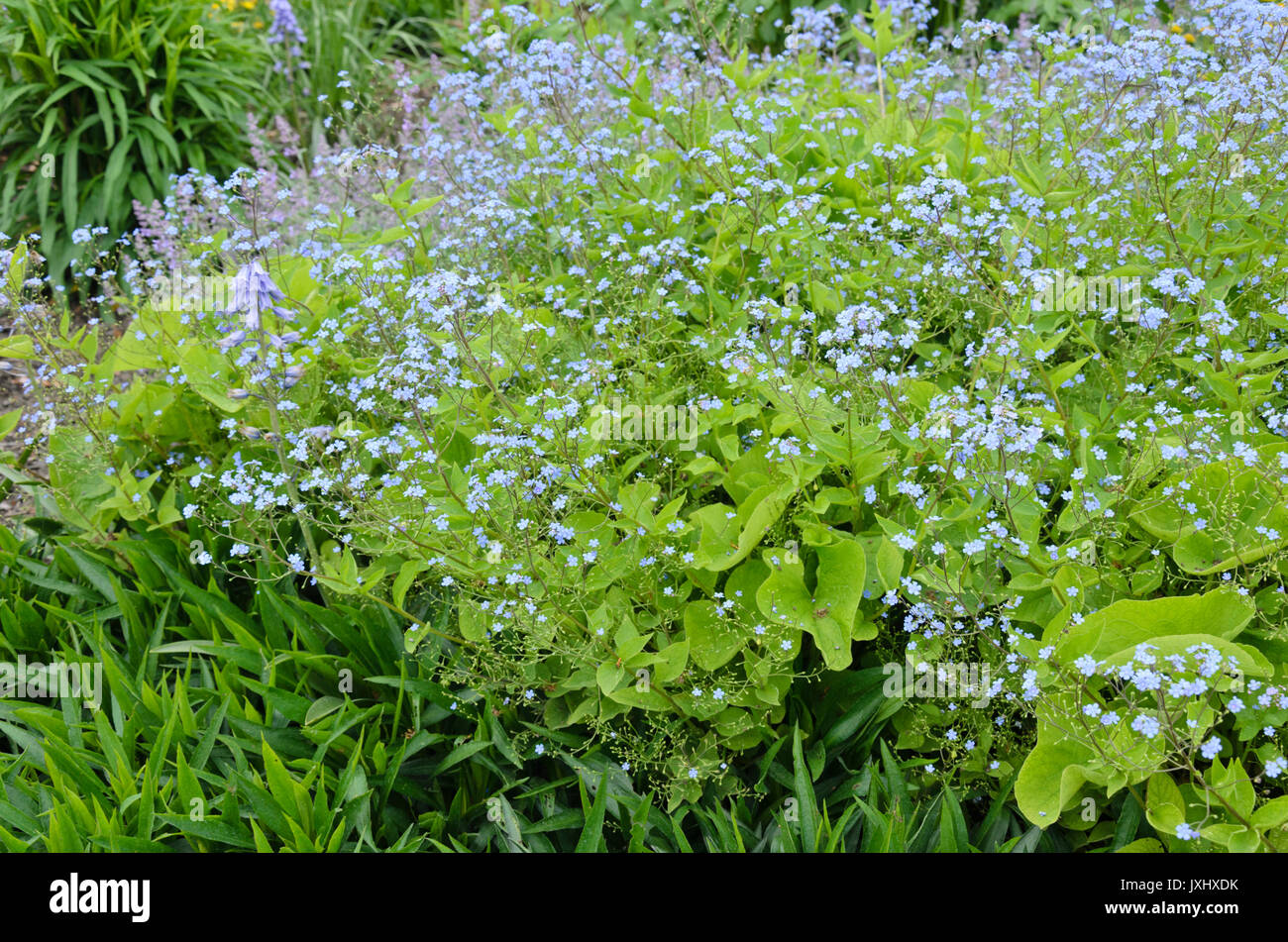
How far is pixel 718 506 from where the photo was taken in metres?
3.03

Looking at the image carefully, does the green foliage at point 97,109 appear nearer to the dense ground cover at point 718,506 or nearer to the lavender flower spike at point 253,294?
the dense ground cover at point 718,506

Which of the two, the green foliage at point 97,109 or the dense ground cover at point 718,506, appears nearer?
the dense ground cover at point 718,506

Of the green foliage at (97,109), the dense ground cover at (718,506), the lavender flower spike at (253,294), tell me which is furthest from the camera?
the green foliage at (97,109)

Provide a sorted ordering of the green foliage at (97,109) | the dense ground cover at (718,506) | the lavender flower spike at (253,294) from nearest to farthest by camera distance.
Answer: the dense ground cover at (718,506) < the lavender flower spike at (253,294) < the green foliage at (97,109)

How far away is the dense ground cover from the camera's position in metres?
2.74

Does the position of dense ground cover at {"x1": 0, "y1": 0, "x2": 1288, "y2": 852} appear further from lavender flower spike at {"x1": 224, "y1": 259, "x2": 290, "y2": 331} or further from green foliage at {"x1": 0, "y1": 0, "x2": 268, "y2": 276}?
green foliage at {"x1": 0, "y1": 0, "x2": 268, "y2": 276}

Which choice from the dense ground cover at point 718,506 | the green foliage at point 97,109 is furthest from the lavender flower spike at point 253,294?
the green foliage at point 97,109

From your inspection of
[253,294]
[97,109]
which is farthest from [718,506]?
[97,109]

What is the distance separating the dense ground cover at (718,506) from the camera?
2744 millimetres

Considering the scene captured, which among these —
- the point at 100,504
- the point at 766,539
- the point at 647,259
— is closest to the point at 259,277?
the point at 100,504

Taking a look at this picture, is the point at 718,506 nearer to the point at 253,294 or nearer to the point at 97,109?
the point at 253,294

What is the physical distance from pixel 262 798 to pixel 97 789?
1.73 feet

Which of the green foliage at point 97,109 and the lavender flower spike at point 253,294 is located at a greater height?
the green foliage at point 97,109
